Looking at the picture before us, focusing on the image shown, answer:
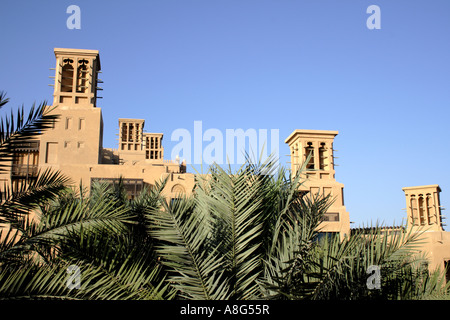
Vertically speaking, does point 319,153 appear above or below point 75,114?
below

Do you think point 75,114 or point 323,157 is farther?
point 323,157

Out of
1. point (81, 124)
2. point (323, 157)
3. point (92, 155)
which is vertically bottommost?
point (92, 155)

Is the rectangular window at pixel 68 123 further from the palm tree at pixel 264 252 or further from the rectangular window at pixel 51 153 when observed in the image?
the palm tree at pixel 264 252

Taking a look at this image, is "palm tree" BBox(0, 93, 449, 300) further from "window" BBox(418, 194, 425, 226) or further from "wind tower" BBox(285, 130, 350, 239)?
"window" BBox(418, 194, 425, 226)

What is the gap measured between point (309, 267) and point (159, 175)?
2162 centimetres

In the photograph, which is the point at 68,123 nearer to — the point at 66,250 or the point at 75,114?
the point at 75,114

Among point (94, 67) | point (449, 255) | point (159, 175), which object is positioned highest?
point (94, 67)

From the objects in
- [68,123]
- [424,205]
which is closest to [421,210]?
[424,205]

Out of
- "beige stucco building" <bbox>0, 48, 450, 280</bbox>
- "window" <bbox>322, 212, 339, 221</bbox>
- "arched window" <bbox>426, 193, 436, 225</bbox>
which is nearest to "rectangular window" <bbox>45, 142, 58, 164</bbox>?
"beige stucco building" <bbox>0, 48, 450, 280</bbox>

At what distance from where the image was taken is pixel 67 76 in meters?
30.4

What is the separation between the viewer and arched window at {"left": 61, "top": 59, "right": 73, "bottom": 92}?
29.9m
